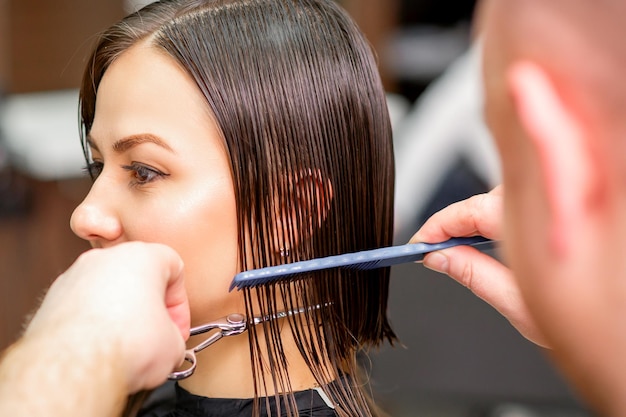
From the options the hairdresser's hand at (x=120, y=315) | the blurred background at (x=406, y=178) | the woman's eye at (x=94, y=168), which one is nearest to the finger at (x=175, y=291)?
the hairdresser's hand at (x=120, y=315)

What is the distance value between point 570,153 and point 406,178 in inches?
79.1

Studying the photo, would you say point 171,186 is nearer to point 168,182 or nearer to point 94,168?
point 168,182

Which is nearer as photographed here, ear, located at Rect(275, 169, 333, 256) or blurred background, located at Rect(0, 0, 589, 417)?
ear, located at Rect(275, 169, 333, 256)

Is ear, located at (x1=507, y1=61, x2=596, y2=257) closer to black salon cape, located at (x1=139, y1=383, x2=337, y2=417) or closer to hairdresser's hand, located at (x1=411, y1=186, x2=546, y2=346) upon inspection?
hairdresser's hand, located at (x1=411, y1=186, x2=546, y2=346)

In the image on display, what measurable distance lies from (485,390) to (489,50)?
1.31 meters

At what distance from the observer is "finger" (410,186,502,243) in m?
0.95

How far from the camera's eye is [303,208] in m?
1.00

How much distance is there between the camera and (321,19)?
3.38 feet

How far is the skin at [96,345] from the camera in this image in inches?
27.1

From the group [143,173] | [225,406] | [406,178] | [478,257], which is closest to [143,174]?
[143,173]

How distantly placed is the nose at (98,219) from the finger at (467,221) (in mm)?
393

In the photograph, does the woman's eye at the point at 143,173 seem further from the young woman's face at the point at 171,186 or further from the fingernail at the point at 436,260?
the fingernail at the point at 436,260

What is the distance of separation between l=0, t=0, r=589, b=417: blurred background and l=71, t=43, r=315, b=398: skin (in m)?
0.32

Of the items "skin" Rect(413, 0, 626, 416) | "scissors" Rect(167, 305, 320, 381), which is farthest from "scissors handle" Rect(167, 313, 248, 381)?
"skin" Rect(413, 0, 626, 416)
